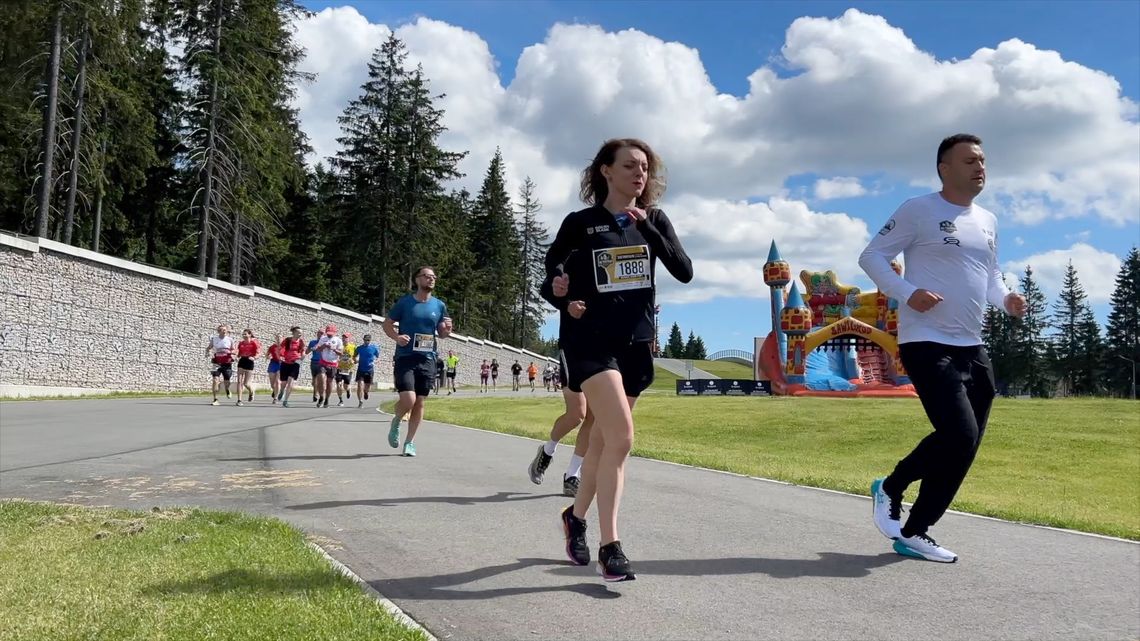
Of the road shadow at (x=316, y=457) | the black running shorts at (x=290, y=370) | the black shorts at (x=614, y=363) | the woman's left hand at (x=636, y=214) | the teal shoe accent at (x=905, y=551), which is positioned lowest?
the teal shoe accent at (x=905, y=551)

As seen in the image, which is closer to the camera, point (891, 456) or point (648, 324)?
point (648, 324)

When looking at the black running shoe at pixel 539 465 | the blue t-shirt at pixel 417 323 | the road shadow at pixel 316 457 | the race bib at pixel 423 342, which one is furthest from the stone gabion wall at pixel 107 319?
the black running shoe at pixel 539 465

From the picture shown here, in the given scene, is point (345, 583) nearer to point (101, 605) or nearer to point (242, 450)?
point (101, 605)

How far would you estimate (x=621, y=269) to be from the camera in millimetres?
4055

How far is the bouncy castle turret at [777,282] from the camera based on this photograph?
116ft

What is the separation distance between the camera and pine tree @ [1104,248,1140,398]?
97688 millimetres

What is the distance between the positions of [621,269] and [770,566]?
1.71 m

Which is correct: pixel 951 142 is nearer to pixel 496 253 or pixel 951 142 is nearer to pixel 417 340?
pixel 417 340

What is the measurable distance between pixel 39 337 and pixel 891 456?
68.6 feet

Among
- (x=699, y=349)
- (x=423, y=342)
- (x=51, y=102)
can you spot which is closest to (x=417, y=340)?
(x=423, y=342)

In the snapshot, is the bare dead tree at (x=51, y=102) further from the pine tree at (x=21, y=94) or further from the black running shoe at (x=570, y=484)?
the black running shoe at (x=570, y=484)

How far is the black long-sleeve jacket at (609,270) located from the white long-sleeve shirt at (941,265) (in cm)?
132

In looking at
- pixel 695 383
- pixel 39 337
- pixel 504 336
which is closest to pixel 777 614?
pixel 39 337

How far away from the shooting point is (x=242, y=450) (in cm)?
945
